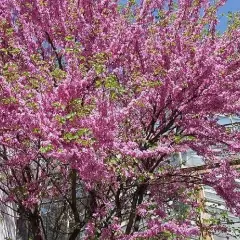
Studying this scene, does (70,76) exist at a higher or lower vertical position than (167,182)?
higher

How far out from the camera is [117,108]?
494cm

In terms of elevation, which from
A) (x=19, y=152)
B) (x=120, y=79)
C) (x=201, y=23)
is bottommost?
(x=19, y=152)

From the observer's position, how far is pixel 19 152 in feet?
15.4

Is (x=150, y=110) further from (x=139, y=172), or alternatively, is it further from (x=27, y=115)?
(x=27, y=115)

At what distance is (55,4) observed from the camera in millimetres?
5934

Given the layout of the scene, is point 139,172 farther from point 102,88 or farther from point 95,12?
point 95,12

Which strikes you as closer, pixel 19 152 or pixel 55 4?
pixel 19 152

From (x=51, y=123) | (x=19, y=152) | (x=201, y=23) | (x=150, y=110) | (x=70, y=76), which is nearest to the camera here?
(x=51, y=123)

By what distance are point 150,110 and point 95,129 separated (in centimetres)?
173

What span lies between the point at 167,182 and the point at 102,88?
182cm

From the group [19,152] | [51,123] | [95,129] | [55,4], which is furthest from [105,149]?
[55,4]

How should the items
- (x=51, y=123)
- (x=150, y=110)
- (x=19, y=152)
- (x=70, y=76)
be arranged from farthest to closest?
(x=150, y=110)
(x=19, y=152)
(x=70, y=76)
(x=51, y=123)

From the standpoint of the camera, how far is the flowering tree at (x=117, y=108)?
4129 mm

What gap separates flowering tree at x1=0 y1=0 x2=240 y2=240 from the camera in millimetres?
4129
